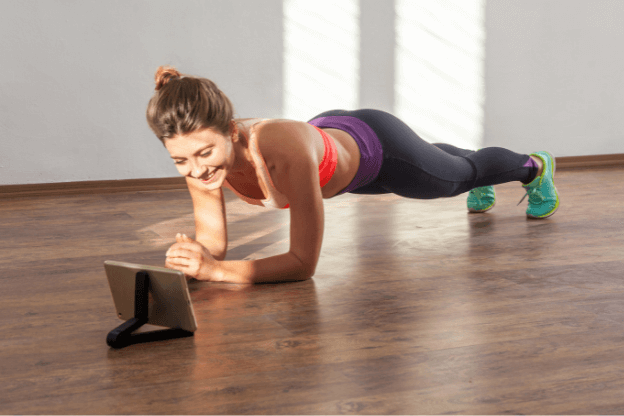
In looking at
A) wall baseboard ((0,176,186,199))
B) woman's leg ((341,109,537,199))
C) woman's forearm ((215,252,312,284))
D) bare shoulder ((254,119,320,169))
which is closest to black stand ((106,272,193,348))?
woman's forearm ((215,252,312,284))

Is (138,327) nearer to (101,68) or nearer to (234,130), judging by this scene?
(234,130)

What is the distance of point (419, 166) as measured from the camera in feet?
6.14

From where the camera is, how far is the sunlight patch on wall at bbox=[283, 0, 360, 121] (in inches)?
136

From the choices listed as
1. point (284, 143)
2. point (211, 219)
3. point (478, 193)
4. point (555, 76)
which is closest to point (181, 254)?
point (211, 219)

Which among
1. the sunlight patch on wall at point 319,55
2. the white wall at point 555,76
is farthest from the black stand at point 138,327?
the white wall at point 555,76

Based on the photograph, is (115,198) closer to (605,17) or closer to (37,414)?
(37,414)

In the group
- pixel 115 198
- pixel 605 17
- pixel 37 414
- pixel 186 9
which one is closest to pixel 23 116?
pixel 115 198

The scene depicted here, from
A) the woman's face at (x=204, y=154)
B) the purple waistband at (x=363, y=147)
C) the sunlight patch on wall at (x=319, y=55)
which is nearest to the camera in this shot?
the woman's face at (x=204, y=154)

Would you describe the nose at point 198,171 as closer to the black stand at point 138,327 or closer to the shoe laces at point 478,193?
the black stand at point 138,327

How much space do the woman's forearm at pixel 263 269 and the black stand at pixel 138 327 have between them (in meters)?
0.31

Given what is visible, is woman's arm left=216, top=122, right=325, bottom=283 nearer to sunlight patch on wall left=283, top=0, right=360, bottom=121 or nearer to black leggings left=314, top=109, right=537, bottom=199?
black leggings left=314, top=109, right=537, bottom=199

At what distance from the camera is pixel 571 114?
3.96m

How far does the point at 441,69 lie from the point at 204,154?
2.66 metres

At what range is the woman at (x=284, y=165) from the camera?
1.32 meters
